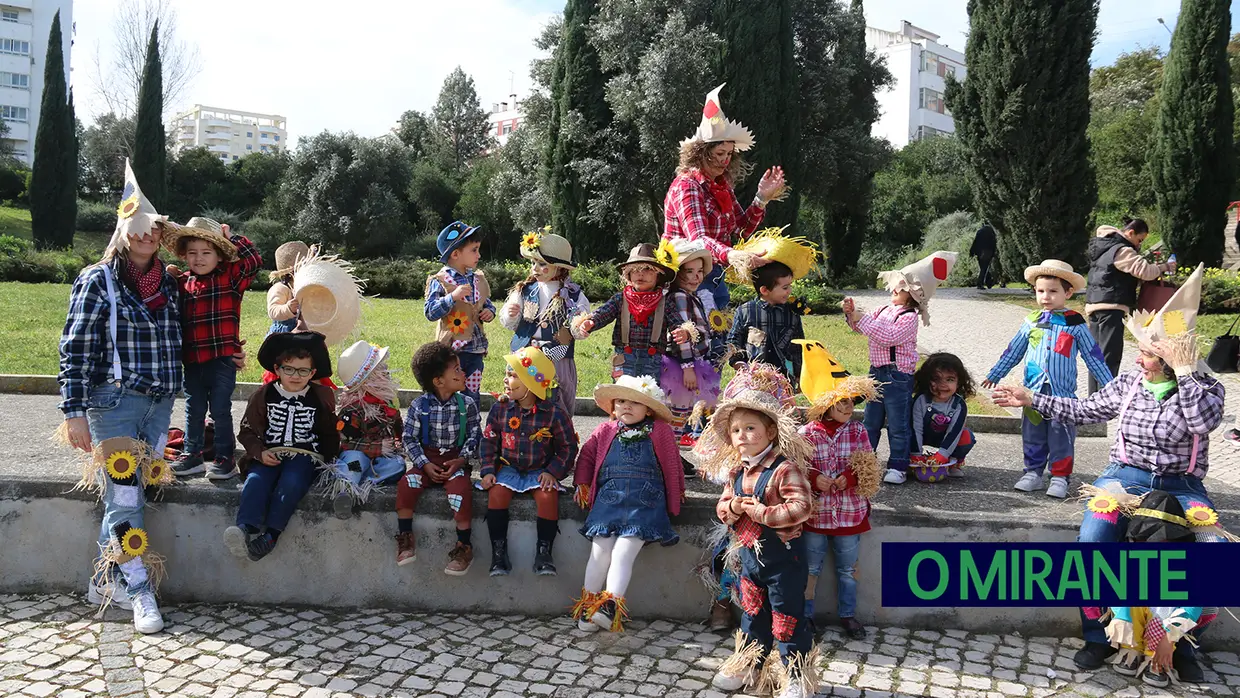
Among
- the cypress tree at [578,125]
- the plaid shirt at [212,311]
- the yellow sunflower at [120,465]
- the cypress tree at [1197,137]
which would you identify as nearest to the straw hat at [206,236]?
the plaid shirt at [212,311]

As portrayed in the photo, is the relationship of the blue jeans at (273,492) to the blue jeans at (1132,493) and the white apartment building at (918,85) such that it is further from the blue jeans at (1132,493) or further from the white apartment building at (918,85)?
the white apartment building at (918,85)

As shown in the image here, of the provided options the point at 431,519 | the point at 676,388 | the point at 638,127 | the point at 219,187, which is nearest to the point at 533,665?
the point at 431,519

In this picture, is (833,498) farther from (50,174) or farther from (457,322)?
(50,174)

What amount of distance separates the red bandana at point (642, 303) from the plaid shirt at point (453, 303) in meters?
1.00

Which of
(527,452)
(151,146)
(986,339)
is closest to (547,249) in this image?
(527,452)

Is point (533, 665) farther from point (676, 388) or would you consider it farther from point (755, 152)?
point (755, 152)

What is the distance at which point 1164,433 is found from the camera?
445 cm

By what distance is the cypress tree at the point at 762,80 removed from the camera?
61.7 ft

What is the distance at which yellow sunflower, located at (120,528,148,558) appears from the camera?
4820mm

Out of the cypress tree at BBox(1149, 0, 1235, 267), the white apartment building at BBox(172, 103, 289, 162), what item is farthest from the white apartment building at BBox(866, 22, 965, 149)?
the white apartment building at BBox(172, 103, 289, 162)

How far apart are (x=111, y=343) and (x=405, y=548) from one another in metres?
1.83

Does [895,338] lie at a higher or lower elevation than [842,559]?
higher

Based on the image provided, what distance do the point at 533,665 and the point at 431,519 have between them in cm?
105

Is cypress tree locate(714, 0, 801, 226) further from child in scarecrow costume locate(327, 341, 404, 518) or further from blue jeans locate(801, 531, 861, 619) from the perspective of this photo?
blue jeans locate(801, 531, 861, 619)
